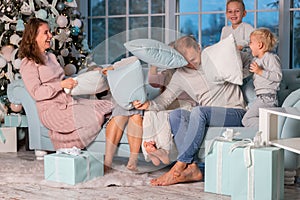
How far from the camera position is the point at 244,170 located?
2.81m

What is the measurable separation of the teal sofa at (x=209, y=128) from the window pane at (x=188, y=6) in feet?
6.08

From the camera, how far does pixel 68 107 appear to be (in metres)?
3.76

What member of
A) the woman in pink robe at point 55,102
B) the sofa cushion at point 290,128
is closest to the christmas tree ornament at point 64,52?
the woman in pink robe at point 55,102

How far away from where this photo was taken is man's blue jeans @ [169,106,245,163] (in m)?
3.18

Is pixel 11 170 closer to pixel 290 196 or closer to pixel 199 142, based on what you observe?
pixel 199 142

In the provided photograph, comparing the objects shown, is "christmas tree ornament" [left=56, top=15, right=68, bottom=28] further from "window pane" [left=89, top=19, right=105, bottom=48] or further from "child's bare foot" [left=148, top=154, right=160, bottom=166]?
"child's bare foot" [left=148, top=154, right=160, bottom=166]

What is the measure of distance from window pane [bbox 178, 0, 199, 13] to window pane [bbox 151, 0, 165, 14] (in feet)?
0.67

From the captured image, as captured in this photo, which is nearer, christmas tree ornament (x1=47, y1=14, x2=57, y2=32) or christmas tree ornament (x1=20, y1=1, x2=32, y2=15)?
christmas tree ornament (x1=20, y1=1, x2=32, y2=15)

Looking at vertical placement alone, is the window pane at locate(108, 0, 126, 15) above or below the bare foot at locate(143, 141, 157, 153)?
above

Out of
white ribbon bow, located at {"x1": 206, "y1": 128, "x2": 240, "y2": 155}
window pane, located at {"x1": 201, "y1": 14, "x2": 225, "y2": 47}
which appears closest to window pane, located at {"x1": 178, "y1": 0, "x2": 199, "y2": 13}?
window pane, located at {"x1": 201, "y1": 14, "x2": 225, "y2": 47}

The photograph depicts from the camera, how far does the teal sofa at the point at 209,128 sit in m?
3.13

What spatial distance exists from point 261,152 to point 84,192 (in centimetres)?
102

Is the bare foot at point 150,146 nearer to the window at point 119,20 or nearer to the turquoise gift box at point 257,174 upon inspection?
the turquoise gift box at point 257,174

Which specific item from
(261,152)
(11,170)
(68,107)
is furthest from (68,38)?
(261,152)
